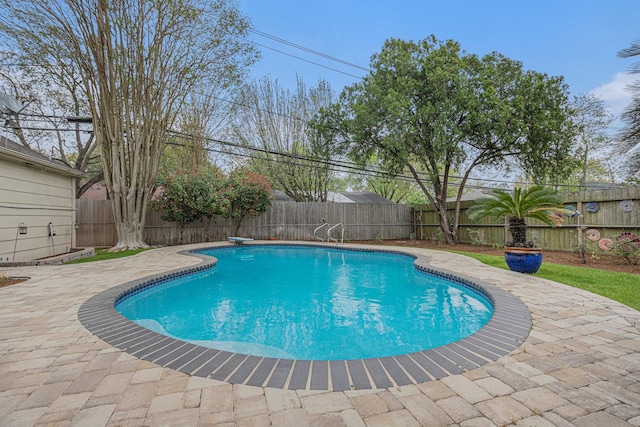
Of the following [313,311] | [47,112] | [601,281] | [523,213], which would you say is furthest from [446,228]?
[47,112]

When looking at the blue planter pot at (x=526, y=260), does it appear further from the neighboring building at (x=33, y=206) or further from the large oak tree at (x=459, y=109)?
the neighboring building at (x=33, y=206)

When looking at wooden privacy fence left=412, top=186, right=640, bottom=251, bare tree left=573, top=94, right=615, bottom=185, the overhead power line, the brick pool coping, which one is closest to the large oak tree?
the overhead power line

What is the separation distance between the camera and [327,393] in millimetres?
1800

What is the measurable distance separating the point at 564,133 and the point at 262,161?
12.2 m

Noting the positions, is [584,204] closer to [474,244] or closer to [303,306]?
[474,244]

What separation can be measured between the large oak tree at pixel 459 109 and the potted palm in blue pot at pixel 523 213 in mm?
3898

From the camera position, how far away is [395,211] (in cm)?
1466

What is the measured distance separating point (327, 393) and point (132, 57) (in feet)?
35.1

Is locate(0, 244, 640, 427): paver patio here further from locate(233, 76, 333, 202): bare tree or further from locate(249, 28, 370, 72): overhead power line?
locate(233, 76, 333, 202): bare tree

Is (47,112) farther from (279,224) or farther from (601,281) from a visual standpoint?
(601,281)

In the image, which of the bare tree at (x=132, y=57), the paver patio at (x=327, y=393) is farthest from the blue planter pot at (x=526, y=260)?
the bare tree at (x=132, y=57)

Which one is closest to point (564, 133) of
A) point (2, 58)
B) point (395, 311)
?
point (395, 311)

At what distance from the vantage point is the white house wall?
670 centimetres

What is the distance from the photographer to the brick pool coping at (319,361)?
1.94 meters
